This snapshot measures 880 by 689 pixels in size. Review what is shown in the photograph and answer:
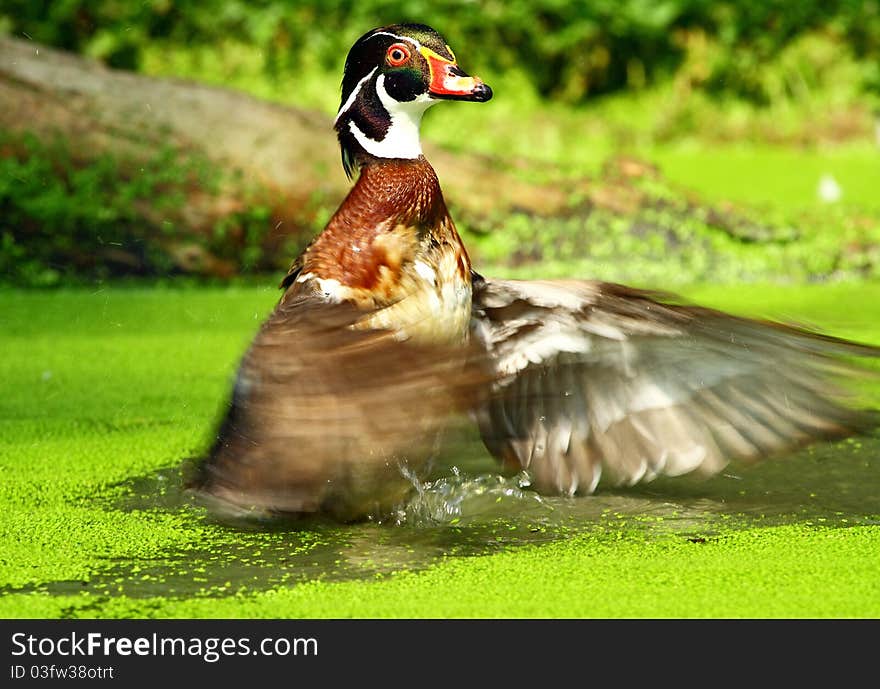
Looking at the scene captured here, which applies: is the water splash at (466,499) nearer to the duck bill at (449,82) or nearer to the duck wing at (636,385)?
the duck wing at (636,385)

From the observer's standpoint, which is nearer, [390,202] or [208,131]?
[390,202]

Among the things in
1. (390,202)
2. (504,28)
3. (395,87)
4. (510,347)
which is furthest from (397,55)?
(504,28)

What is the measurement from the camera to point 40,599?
2836 mm

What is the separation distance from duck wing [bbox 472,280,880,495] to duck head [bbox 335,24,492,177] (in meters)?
0.41

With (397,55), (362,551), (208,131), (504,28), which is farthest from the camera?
(504,28)

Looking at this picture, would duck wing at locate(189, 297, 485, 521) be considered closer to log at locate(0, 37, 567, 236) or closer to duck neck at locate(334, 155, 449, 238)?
duck neck at locate(334, 155, 449, 238)

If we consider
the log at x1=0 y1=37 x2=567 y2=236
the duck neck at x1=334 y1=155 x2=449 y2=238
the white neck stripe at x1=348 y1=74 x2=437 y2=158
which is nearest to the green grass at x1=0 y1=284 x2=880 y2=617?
the duck neck at x1=334 y1=155 x2=449 y2=238

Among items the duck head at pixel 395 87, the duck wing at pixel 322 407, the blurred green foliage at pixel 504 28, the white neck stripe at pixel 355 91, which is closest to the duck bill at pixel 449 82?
the duck head at pixel 395 87

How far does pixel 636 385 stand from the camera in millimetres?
3658

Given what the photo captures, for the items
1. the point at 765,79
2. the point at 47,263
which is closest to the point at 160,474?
the point at 47,263

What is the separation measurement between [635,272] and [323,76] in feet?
12.4

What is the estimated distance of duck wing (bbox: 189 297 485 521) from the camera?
2.88 m

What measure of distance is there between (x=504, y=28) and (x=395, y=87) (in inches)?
279

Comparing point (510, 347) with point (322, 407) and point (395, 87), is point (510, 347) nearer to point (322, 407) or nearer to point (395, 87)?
point (395, 87)
